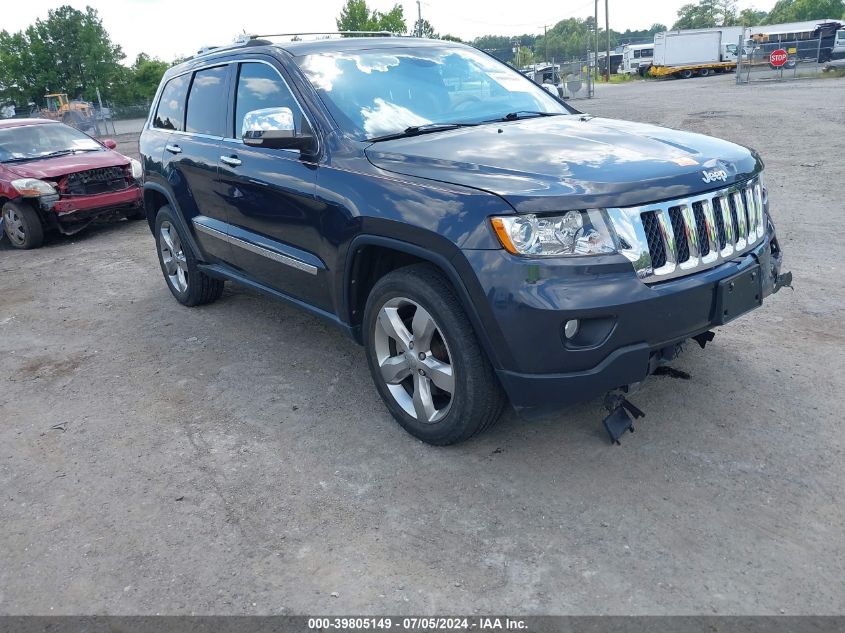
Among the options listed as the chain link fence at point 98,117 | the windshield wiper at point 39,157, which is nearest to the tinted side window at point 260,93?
the windshield wiper at point 39,157

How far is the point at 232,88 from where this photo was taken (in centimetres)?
467

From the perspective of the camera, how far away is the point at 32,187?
9031mm

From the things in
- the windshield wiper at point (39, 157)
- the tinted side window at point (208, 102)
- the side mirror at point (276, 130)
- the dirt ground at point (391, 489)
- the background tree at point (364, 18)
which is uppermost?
the background tree at point (364, 18)

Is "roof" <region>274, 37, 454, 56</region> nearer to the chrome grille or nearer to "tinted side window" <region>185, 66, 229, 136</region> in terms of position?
"tinted side window" <region>185, 66, 229, 136</region>

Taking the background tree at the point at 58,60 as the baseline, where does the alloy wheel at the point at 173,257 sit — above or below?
below

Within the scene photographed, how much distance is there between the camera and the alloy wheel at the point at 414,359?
3270mm

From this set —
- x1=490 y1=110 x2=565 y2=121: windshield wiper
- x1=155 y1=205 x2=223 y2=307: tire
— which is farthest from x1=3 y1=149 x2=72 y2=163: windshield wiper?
x1=490 y1=110 x2=565 y2=121: windshield wiper

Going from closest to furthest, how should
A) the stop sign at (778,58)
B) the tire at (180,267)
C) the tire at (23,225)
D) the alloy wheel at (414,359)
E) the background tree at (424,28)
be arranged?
the alloy wheel at (414,359), the tire at (180,267), the tire at (23,225), the stop sign at (778,58), the background tree at (424,28)

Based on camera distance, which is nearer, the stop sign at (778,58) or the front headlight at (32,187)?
the front headlight at (32,187)

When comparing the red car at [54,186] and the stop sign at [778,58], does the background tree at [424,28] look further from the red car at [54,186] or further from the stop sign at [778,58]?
the red car at [54,186]

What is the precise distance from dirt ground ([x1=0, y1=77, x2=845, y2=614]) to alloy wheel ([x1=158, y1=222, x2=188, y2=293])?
894 millimetres

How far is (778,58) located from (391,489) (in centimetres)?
3301

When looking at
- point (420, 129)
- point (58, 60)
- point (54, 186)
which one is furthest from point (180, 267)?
point (58, 60)

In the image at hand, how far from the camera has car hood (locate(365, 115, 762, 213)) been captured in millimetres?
2828
